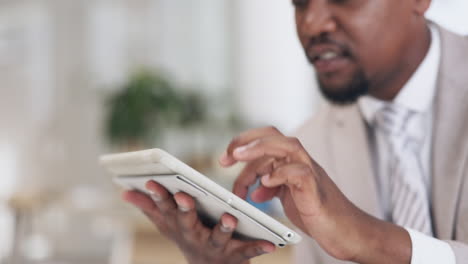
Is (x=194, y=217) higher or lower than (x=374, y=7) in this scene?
lower

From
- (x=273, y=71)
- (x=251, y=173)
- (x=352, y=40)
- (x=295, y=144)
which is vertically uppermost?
(x=352, y=40)

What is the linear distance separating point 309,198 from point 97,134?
536 cm

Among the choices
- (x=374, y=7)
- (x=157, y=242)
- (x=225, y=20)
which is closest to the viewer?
(x=374, y=7)

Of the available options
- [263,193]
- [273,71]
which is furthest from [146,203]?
[273,71]

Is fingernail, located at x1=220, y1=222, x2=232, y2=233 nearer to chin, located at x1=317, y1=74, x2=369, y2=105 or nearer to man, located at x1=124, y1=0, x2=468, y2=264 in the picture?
man, located at x1=124, y1=0, x2=468, y2=264

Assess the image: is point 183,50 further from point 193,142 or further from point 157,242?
point 157,242

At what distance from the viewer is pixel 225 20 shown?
5.91 metres

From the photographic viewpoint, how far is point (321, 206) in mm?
878

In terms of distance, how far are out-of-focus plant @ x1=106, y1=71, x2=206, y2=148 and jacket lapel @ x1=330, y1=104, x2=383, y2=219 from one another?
12.1ft

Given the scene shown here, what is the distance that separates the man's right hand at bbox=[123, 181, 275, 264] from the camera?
100 centimetres

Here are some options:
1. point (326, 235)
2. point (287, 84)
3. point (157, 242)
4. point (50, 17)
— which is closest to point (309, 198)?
point (326, 235)

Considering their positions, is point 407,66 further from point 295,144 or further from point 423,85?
point 295,144

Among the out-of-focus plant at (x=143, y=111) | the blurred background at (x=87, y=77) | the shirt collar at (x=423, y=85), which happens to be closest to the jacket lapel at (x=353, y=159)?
the shirt collar at (x=423, y=85)

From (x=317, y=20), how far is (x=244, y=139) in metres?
0.35
